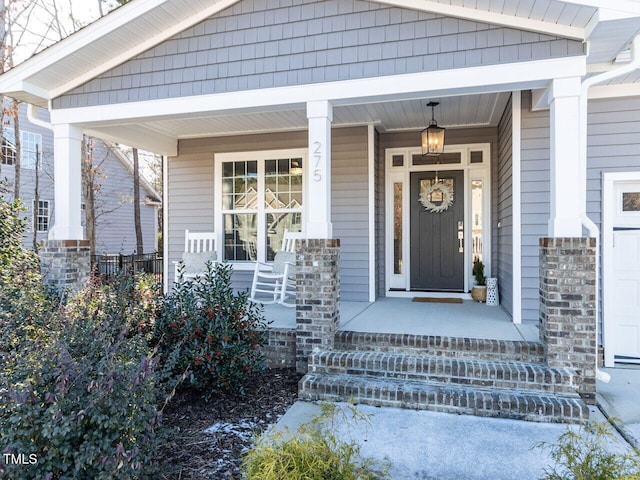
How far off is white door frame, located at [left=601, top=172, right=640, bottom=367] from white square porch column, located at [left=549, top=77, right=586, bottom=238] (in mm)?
1249

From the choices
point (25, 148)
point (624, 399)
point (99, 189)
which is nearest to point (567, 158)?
point (624, 399)

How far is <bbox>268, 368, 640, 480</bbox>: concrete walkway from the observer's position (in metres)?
2.43

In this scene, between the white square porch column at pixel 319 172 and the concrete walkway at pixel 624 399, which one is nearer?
the concrete walkway at pixel 624 399

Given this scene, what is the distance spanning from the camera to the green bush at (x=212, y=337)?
10.8ft

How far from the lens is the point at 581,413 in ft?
9.75

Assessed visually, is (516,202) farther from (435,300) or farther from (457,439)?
(457,439)

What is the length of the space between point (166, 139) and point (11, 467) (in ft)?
18.3

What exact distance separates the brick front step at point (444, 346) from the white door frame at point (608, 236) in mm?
1327

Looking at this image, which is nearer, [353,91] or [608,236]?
[353,91]

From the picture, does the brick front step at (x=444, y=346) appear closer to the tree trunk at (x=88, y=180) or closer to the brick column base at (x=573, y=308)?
the brick column base at (x=573, y=308)

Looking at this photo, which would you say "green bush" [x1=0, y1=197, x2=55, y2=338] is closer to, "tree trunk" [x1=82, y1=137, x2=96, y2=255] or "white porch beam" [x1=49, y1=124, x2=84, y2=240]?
"white porch beam" [x1=49, y1=124, x2=84, y2=240]

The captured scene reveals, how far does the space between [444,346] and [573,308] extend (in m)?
1.05

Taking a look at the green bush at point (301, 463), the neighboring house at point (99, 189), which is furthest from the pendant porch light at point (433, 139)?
the neighboring house at point (99, 189)

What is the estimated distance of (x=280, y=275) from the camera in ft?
18.4
